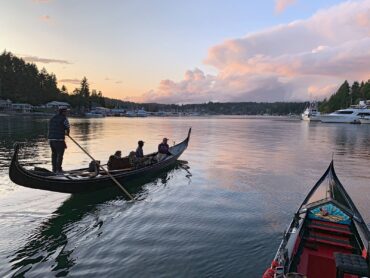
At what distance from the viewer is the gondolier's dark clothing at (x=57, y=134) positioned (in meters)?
12.6

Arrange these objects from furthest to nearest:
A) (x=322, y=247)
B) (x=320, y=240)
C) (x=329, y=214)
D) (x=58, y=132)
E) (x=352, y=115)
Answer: (x=352, y=115), (x=58, y=132), (x=329, y=214), (x=320, y=240), (x=322, y=247)

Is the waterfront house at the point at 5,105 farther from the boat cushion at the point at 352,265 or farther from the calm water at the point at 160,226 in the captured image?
the boat cushion at the point at 352,265

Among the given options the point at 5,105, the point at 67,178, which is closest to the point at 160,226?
the point at 67,178

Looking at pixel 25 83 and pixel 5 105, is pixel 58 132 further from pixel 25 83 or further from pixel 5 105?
pixel 25 83

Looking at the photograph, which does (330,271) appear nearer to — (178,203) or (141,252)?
(141,252)

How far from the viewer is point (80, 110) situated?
149 metres

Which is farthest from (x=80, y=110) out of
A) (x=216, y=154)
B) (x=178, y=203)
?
(x=178, y=203)

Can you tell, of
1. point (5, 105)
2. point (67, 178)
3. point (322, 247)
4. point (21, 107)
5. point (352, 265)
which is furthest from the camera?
point (21, 107)

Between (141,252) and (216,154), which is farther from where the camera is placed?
(216,154)

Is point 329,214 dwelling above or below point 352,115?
below

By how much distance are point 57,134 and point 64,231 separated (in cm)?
429

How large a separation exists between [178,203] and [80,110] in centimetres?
14407

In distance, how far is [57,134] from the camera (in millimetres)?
12727

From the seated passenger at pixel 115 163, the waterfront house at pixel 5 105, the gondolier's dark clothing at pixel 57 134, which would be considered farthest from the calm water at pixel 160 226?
the waterfront house at pixel 5 105
